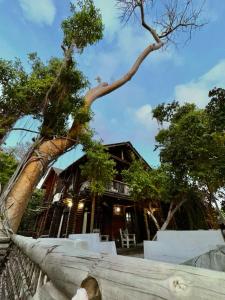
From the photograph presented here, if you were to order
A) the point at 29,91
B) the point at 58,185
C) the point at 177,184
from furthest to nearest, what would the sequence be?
1. the point at 58,185
2. the point at 177,184
3. the point at 29,91

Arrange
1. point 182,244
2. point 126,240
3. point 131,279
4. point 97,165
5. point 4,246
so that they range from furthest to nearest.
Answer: point 126,240
point 97,165
point 182,244
point 4,246
point 131,279

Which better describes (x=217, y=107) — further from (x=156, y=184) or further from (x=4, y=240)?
(x=4, y=240)

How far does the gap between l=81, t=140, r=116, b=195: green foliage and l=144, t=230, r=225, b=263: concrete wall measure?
362cm

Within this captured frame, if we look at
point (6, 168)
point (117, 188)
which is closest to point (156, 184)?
point (117, 188)

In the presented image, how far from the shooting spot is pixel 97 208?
13.2m

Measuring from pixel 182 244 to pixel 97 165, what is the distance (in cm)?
455

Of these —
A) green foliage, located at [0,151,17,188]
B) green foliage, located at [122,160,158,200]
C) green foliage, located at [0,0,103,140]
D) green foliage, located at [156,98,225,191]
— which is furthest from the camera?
green foliage, located at [0,151,17,188]

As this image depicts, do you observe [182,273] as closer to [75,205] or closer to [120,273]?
[120,273]

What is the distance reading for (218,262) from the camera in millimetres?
2523

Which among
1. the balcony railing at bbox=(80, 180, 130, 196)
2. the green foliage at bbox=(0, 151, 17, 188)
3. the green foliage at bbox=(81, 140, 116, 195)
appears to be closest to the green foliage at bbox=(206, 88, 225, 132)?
the green foliage at bbox=(81, 140, 116, 195)

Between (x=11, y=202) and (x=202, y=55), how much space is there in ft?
29.8

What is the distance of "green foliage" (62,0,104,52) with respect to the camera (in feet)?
23.6

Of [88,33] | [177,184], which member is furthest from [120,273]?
[177,184]

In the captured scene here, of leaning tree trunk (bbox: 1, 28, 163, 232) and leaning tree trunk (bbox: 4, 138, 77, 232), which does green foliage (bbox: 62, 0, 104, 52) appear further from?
leaning tree trunk (bbox: 4, 138, 77, 232)
